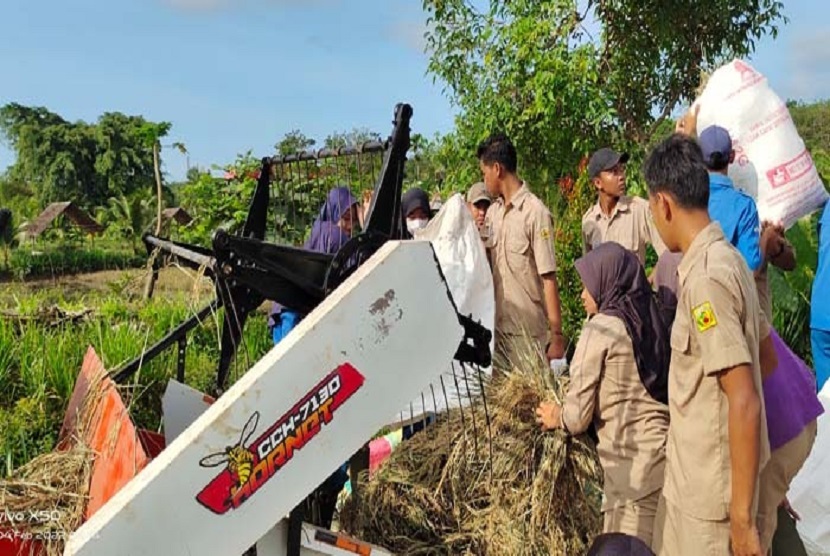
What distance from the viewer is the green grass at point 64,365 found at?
4332mm

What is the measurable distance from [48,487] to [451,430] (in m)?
1.52

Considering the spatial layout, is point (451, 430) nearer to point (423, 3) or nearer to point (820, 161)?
point (423, 3)

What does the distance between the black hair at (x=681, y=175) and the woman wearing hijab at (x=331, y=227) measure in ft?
4.75

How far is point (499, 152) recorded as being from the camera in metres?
4.23

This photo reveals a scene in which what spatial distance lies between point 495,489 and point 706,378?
106 centimetres

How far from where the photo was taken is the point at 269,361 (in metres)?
1.94

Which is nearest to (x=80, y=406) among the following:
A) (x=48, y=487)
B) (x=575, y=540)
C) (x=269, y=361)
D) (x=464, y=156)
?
(x=48, y=487)

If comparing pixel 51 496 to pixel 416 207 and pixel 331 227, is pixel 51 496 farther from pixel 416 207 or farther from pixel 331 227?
pixel 416 207

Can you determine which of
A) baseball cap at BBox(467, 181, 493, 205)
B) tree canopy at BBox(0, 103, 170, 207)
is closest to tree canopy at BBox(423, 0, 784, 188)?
baseball cap at BBox(467, 181, 493, 205)

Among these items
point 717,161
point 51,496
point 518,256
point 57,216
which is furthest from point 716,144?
point 57,216

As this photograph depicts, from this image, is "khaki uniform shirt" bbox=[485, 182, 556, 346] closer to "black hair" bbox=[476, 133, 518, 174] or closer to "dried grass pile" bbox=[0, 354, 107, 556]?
"black hair" bbox=[476, 133, 518, 174]

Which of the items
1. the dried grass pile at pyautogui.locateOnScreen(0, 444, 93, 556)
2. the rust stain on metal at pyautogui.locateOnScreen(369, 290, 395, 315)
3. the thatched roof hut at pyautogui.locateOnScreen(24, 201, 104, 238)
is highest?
the thatched roof hut at pyautogui.locateOnScreen(24, 201, 104, 238)

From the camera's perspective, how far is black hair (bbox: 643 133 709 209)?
Answer: 7.32 ft

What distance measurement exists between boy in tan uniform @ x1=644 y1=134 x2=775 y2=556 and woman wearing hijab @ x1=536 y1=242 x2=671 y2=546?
0.35 meters
